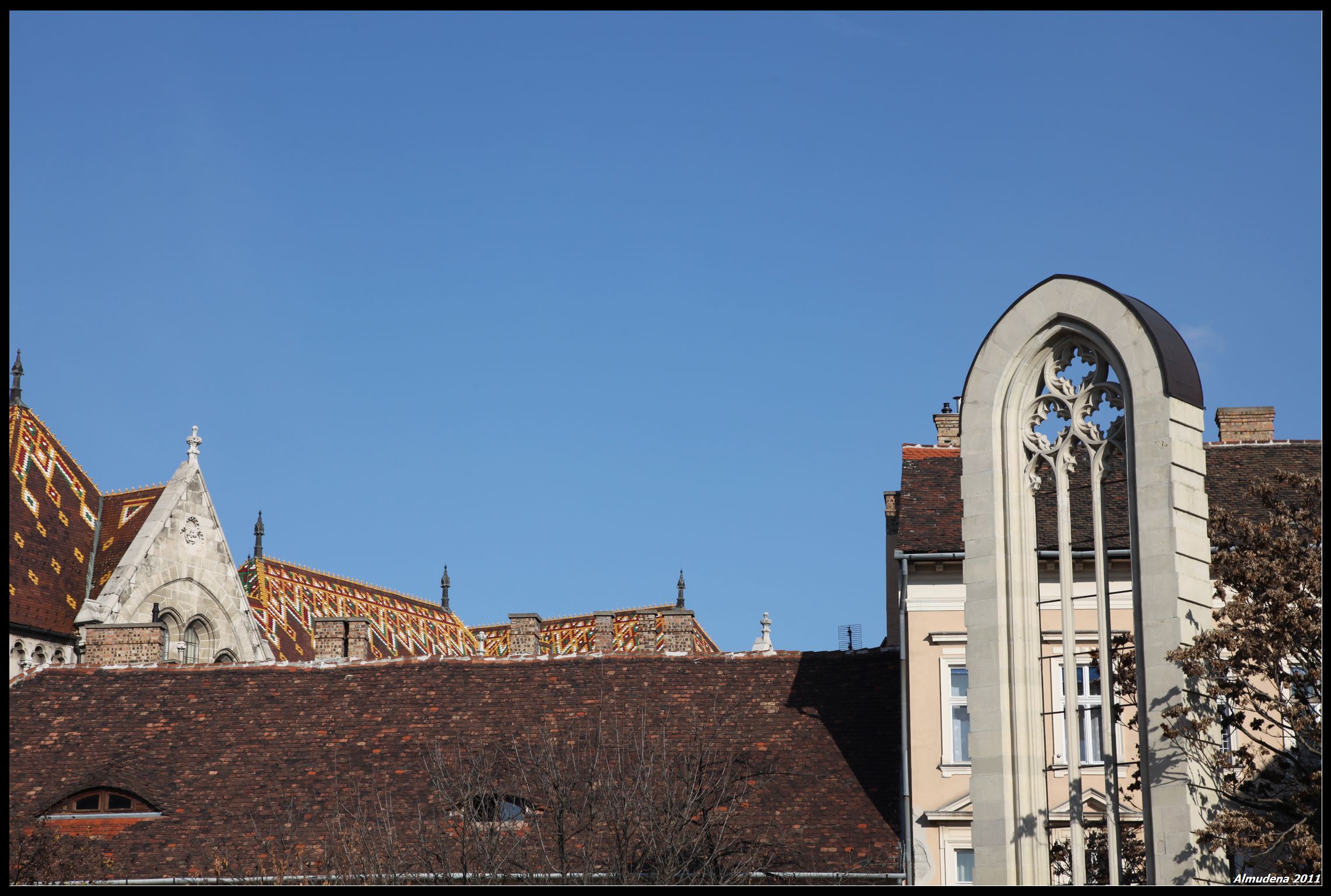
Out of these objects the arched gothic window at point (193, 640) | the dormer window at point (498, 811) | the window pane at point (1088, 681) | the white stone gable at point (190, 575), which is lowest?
the dormer window at point (498, 811)

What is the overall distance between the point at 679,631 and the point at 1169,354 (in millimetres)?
20372

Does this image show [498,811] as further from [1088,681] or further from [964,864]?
[1088,681]

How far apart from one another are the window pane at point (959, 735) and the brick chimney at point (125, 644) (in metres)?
15.6

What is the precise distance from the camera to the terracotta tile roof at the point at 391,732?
85.0ft

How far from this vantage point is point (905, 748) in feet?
85.3

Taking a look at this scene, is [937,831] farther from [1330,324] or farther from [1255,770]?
[1330,324]


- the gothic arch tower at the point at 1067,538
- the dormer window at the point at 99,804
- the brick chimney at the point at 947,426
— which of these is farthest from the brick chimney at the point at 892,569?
the gothic arch tower at the point at 1067,538

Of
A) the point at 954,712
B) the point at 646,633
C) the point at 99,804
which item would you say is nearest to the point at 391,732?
the point at 99,804

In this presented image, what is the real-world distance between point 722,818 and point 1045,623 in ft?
17.5

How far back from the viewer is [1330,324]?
35.5 feet

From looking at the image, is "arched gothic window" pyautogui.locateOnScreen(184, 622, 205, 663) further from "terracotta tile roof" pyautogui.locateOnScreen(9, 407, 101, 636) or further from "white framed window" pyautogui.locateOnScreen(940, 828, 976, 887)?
"white framed window" pyautogui.locateOnScreen(940, 828, 976, 887)

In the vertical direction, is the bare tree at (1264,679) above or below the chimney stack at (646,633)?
below

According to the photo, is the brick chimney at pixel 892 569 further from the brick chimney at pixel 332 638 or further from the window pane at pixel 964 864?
the brick chimney at pixel 332 638

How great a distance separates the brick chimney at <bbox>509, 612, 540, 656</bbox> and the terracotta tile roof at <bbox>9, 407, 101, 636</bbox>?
1025 cm
